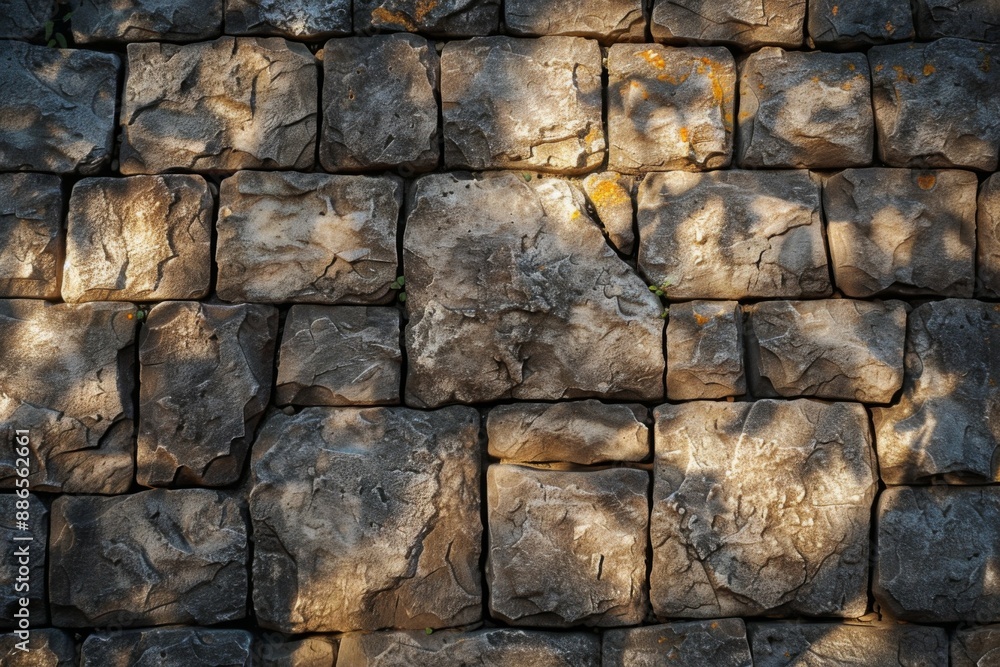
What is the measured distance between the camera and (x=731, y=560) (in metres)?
2.76

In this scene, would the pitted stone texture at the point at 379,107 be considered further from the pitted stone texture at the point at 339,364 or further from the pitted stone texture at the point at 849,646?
the pitted stone texture at the point at 849,646

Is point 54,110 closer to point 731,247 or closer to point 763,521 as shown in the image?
point 731,247

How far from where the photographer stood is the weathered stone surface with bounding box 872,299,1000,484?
2.78 metres

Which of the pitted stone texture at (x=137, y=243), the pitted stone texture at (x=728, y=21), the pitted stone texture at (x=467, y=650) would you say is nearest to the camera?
the pitted stone texture at (x=467, y=650)

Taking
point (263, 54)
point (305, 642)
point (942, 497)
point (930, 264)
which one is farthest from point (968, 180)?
point (305, 642)

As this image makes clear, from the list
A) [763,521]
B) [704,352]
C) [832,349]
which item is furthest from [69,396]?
[832,349]

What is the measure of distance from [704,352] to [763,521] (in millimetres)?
637

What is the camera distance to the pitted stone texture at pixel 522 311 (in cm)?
280

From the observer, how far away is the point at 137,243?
9.27 ft

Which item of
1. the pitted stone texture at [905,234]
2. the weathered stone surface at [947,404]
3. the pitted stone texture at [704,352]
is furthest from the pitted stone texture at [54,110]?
the weathered stone surface at [947,404]

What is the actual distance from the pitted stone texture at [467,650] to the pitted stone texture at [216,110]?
1760mm

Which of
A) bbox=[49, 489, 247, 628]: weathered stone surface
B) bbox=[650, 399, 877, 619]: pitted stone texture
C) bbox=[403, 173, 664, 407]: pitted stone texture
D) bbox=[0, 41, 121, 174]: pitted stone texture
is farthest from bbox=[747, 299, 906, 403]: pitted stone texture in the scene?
bbox=[0, 41, 121, 174]: pitted stone texture

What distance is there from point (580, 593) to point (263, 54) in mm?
2294

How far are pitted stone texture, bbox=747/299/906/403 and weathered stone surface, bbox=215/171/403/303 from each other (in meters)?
1.42
